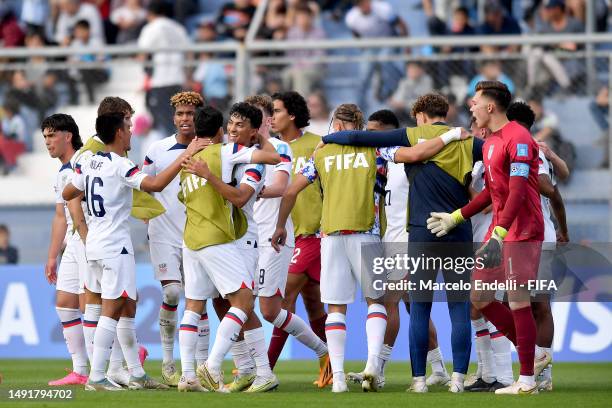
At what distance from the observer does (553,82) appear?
15.4m

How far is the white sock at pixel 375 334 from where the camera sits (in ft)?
32.9

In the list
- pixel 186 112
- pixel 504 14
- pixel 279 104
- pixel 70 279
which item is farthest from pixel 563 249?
pixel 504 14

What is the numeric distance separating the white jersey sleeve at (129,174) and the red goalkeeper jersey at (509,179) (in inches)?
106

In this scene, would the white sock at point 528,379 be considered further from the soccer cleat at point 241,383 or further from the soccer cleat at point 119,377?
the soccer cleat at point 119,377

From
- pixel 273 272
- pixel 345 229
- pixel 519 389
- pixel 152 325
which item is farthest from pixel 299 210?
pixel 152 325

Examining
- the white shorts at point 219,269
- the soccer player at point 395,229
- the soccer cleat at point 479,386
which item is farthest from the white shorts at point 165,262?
the soccer cleat at point 479,386

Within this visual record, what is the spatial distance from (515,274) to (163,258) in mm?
3318

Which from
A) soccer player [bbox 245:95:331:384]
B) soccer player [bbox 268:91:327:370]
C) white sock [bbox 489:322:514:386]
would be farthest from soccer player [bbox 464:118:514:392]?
soccer player [bbox 268:91:327:370]

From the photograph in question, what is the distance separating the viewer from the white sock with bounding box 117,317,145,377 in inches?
417

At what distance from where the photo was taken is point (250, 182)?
9.91 meters

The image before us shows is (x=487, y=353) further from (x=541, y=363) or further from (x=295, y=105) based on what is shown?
(x=295, y=105)

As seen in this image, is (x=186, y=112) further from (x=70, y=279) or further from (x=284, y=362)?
(x=284, y=362)

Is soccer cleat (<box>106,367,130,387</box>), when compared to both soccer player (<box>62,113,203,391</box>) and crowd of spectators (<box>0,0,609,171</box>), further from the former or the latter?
crowd of spectators (<box>0,0,609,171</box>)

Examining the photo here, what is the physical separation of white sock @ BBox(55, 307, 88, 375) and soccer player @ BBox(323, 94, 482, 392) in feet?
10.3
